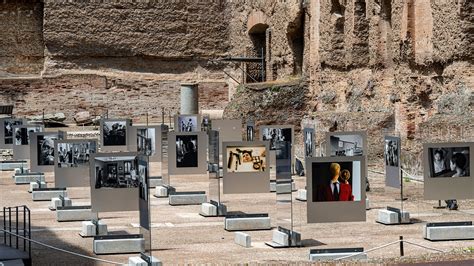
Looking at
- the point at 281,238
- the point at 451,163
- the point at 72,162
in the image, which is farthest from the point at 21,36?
the point at 281,238

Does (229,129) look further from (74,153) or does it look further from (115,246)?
(115,246)

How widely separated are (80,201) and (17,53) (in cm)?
2318

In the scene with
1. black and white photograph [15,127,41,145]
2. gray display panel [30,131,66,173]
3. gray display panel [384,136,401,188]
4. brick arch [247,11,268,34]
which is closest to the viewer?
gray display panel [384,136,401,188]

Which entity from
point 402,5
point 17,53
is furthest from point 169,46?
point 402,5

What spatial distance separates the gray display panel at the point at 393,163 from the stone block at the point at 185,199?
3.20m

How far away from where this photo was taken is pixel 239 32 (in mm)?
38844

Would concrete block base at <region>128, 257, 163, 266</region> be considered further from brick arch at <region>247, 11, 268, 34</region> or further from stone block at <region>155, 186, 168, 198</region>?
brick arch at <region>247, 11, 268, 34</region>

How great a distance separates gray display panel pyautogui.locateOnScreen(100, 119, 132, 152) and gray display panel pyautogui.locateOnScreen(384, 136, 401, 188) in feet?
24.2

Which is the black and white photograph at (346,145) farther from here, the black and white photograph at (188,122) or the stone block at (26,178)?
the black and white photograph at (188,122)

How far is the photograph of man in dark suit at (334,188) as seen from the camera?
13.0 meters

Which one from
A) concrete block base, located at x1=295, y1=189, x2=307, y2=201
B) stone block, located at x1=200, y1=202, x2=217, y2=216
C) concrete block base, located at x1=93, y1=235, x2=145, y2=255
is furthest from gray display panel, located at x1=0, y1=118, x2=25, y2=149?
concrete block base, located at x1=93, y1=235, x2=145, y2=255

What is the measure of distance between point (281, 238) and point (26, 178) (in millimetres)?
9908

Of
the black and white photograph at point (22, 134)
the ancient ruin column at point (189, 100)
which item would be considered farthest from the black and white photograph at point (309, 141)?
the ancient ruin column at point (189, 100)

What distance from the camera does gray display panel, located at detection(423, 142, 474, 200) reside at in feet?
47.7
